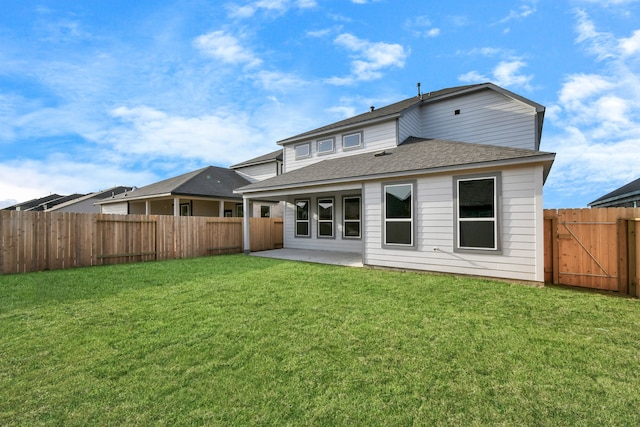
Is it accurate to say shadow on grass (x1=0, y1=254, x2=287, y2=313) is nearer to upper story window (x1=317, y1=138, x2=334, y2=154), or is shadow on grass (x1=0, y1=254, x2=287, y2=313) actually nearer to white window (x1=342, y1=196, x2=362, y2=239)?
white window (x1=342, y1=196, x2=362, y2=239)

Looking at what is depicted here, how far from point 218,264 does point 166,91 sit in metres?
7.78

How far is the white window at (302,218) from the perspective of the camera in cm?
1368

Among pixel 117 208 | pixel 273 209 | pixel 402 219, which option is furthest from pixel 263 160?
pixel 402 219

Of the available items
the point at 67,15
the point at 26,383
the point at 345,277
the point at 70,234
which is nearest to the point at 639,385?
the point at 345,277

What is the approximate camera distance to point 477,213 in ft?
22.1

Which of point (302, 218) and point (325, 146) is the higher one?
point (325, 146)

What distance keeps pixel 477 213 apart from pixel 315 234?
25.8 ft

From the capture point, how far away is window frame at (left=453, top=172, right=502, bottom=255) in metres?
6.48

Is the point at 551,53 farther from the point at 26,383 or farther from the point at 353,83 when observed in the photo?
the point at 26,383

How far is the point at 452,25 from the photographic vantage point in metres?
8.97

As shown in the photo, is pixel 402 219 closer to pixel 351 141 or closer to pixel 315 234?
pixel 351 141

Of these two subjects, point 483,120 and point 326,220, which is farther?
point 326,220

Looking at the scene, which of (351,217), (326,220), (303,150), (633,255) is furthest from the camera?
(303,150)

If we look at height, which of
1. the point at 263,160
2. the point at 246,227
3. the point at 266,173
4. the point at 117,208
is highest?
the point at 263,160
